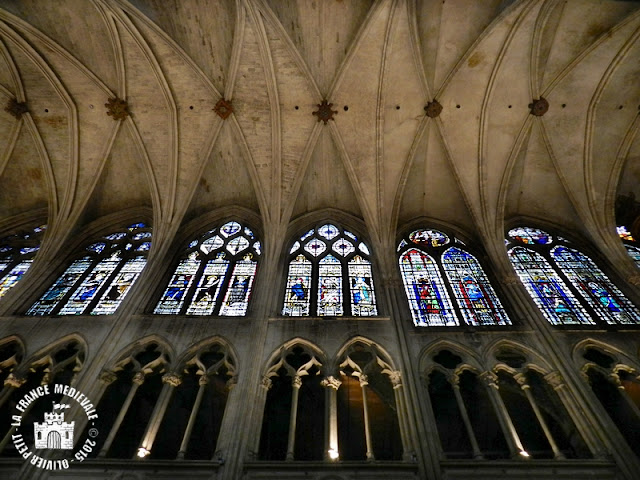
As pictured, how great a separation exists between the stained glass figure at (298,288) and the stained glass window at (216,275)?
3.30 ft

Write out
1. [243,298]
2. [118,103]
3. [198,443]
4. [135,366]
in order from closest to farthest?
1. [135,366]
2. [198,443]
3. [243,298]
4. [118,103]

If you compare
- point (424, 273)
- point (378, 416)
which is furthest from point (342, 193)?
point (378, 416)

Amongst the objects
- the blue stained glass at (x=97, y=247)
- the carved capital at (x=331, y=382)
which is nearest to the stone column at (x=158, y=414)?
the carved capital at (x=331, y=382)

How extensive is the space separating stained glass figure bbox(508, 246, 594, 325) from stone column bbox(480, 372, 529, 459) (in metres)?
2.56

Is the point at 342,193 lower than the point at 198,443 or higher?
higher

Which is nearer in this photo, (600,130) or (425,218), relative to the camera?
(600,130)

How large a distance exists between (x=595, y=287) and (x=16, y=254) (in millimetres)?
15793

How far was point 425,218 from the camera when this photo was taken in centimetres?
1235

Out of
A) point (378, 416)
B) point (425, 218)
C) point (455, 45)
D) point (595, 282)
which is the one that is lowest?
point (378, 416)

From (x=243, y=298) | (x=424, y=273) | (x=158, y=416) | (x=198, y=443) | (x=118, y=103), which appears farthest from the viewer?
(x=118, y=103)

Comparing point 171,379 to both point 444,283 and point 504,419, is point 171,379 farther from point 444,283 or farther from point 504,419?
point 444,283

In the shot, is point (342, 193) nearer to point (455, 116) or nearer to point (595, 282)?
point (455, 116)

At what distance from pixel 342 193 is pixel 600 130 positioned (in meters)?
8.11

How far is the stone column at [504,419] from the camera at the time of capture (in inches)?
224
